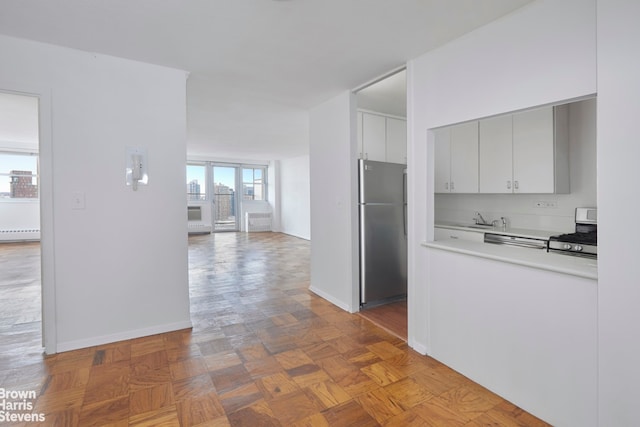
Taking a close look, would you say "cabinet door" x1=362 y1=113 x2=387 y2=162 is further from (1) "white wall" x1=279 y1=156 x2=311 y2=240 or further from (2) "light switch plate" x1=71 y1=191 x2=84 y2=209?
(1) "white wall" x1=279 y1=156 x2=311 y2=240

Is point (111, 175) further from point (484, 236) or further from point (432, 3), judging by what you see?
point (484, 236)

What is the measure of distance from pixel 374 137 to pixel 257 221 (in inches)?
289

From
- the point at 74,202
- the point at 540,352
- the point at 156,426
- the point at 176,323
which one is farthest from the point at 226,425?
the point at 74,202

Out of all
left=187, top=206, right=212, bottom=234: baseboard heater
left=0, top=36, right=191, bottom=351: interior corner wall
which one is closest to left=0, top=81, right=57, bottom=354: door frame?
left=0, top=36, right=191, bottom=351: interior corner wall

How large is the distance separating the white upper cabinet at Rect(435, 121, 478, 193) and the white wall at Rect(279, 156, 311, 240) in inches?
198

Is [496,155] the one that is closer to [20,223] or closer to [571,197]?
[571,197]

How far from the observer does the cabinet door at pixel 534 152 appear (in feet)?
9.89

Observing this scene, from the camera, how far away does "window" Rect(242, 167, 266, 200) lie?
1068cm

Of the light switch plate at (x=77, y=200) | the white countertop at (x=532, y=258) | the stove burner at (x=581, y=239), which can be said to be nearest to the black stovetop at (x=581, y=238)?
the stove burner at (x=581, y=239)

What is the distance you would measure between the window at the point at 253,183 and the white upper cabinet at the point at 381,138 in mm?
7385

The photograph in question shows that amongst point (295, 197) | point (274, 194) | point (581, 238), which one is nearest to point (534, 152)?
point (581, 238)

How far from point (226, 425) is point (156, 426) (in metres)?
0.38

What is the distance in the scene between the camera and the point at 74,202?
254cm

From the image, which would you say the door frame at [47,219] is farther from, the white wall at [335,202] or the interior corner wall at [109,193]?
the white wall at [335,202]
